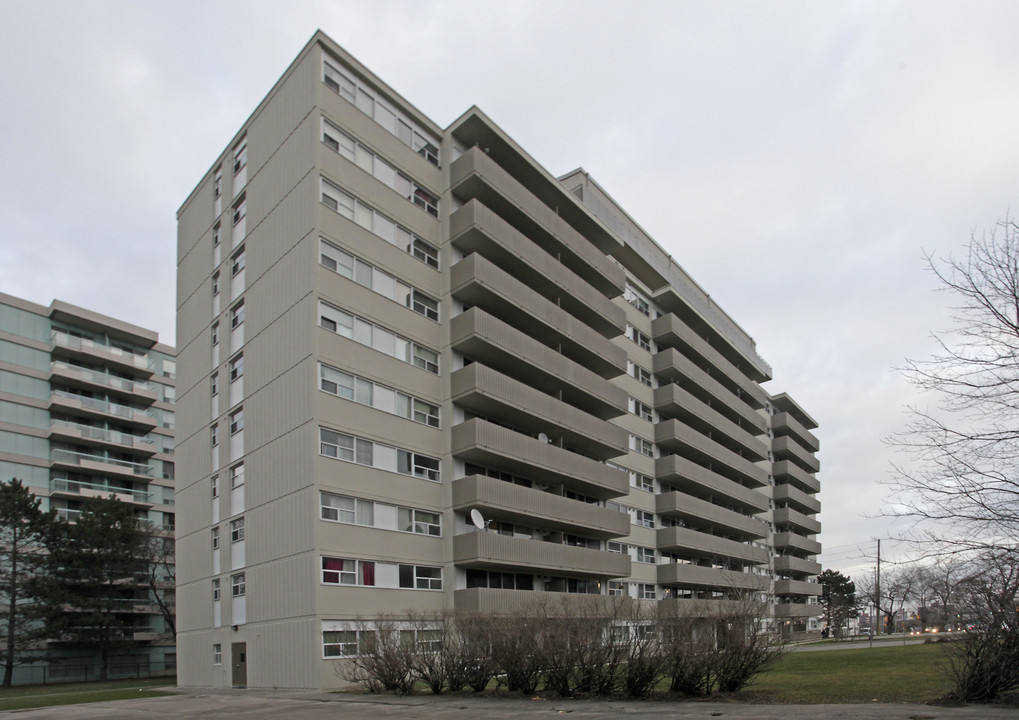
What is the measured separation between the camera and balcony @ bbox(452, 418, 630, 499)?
106 feet

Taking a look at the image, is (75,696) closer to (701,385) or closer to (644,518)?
(644,518)

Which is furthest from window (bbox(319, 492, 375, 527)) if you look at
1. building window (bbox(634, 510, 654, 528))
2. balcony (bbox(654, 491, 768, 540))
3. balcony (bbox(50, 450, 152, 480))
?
balcony (bbox(50, 450, 152, 480))

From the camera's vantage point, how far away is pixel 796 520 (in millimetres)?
83125

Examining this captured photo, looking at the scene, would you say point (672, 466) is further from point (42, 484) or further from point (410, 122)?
point (42, 484)

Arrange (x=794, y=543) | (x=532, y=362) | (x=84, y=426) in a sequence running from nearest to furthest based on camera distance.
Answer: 1. (x=532, y=362)
2. (x=84, y=426)
3. (x=794, y=543)

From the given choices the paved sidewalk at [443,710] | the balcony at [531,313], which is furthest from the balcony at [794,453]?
the paved sidewalk at [443,710]

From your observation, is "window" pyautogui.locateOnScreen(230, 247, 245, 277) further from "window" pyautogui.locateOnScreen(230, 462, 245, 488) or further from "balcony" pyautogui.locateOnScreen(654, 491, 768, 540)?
"balcony" pyautogui.locateOnScreen(654, 491, 768, 540)

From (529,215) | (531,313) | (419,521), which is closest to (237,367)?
(419,521)

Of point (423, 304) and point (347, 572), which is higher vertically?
point (423, 304)

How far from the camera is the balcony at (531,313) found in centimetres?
3450

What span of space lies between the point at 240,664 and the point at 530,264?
69.7 feet

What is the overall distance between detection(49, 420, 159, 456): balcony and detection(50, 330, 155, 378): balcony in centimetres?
597

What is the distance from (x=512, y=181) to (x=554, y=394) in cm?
1086

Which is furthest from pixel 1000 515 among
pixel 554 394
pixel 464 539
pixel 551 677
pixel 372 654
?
pixel 554 394
